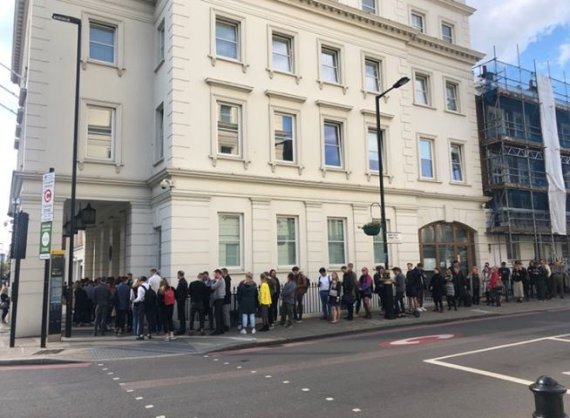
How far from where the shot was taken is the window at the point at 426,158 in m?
23.6

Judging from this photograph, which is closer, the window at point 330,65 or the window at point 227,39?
the window at point 227,39

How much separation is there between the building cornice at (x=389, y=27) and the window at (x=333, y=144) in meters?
4.64

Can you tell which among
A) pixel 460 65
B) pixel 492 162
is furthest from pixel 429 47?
pixel 492 162

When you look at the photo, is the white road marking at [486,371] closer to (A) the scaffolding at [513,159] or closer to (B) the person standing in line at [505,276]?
(B) the person standing in line at [505,276]

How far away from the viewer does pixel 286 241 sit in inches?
735

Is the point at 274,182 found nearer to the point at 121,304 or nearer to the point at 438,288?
the point at 121,304

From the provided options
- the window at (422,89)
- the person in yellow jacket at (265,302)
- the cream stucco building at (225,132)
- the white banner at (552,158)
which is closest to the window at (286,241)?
the cream stucco building at (225,132)

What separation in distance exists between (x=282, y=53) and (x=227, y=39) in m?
2.41

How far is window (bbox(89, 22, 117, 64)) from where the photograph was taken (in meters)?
18.1

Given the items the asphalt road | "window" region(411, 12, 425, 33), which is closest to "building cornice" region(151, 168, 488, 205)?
the asphalt road

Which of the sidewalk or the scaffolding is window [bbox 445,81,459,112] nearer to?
the scaffolding

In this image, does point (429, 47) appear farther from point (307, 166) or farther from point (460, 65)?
point (307, 166)

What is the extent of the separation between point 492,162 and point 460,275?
8728mm

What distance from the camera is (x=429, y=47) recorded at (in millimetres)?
24359
